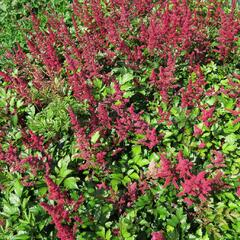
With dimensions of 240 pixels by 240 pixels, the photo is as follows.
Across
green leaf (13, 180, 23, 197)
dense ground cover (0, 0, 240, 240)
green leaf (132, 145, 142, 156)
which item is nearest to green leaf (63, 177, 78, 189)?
dense ground cover (0, 0, 240, 240)

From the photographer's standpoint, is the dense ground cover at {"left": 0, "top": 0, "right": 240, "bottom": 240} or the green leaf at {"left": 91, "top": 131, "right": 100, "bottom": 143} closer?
the dense ground cover at {"left": 0, "top": 0, "right": 240, "bottom": 240}

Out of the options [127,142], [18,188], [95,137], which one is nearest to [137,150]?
[127,142]

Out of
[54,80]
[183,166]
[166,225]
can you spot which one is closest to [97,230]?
[166,225]

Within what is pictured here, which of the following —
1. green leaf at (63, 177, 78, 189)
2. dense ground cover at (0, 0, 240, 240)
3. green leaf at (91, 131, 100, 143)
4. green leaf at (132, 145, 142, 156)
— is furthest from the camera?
green leaf at (132, 145, 142, 156)

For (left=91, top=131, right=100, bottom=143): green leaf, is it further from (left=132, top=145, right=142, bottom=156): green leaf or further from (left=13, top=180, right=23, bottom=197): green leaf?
(left=13, top=180, right=23, bottom=197): green leaf

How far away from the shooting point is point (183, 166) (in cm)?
295

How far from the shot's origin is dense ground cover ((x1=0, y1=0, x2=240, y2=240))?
3.18 metres

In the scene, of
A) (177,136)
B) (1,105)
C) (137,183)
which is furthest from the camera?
(1,105)

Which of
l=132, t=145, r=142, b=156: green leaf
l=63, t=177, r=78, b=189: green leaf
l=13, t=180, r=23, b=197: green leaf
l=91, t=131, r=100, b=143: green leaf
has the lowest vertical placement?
l=132, t=145, r=142, b=156: green leaf

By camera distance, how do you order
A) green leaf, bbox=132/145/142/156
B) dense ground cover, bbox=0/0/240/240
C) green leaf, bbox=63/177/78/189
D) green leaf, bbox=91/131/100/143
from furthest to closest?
green leaf, bbox=132/145/142/156
green leaf, bbox=91/131/100/143
green leaf, bbox=63/177/78/189
dense ground cover, bbox=0/0/240/240

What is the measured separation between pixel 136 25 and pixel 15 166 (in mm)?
3314

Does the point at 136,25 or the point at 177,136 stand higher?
the point at 136,25

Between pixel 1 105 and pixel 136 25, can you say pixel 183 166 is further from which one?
pixel 136 25

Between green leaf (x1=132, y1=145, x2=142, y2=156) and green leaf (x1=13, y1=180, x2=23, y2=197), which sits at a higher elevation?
green leaf (x1=13, y1=180, x2=23, y2=197)
